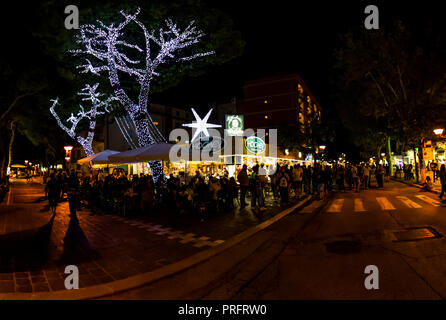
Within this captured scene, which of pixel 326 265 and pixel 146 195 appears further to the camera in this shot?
pixel 146 195

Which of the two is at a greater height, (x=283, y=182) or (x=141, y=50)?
(x=141, y=50)

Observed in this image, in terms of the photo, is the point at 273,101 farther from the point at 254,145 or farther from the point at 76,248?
the point at 76,248

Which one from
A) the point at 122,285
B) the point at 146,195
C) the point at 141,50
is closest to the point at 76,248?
the point at 122,285

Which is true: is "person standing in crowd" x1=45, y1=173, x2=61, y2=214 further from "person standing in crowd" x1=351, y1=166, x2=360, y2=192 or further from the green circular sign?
"person standing in crowd" x1=351, y1=166, x2=360, y2=192

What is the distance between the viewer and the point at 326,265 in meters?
5.38

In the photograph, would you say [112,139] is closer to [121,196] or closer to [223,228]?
[121,196]

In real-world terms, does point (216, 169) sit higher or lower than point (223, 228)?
higher

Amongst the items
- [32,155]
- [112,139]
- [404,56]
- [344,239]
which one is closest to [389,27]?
[404,56]

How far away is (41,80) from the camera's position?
34.3ft

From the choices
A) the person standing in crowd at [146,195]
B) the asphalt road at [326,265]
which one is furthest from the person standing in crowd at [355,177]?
the person standing in crowd at [146,195]

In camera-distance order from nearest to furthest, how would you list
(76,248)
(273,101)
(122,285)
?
(122,285), (76,248), (273,101)

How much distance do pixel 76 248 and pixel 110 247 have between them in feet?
2.35

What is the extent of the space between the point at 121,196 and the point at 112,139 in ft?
103

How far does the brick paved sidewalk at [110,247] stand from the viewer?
16.5 feet
